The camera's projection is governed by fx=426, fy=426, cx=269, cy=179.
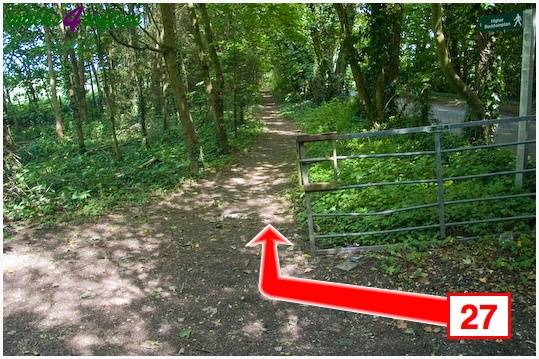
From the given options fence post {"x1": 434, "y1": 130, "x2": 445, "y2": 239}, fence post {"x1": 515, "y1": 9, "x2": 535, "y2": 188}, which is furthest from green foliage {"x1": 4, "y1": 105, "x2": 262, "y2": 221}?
fence post {"x1": 515, "y1": 9, "x2": 535, "y2": 188}

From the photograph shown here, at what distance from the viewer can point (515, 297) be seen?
4.53 meters

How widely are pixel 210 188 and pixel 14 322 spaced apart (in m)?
6.24

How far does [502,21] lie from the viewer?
5.88 meters

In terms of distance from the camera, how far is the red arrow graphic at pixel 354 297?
14.8 ft

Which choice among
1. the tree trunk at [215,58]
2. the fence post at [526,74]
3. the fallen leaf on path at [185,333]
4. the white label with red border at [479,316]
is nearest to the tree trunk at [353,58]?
the tree trunk at [215,58]

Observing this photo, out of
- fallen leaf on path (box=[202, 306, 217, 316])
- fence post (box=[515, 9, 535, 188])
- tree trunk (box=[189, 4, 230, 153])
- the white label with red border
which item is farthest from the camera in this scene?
tree trunk (box=[189, 4, 230, 153])

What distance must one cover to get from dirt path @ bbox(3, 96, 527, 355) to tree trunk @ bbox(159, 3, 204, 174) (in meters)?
3.49

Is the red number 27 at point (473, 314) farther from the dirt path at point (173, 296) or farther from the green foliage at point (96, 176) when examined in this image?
the green foliage at point (96, 176)

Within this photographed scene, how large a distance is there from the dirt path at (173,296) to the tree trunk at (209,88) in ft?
18.9

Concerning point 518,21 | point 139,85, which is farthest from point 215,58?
point 518,21

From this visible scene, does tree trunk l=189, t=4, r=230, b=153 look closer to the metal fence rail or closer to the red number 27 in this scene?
the metal fence rail

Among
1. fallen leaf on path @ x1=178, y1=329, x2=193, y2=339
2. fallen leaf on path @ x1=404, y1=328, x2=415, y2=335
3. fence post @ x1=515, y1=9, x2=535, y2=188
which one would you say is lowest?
fallen leaf on path @ x1=404, y1=328, x2=415, y2=335

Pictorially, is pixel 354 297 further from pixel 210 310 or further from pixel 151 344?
pixel 151 344

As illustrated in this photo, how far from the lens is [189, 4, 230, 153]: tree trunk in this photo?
1320 centimetres
